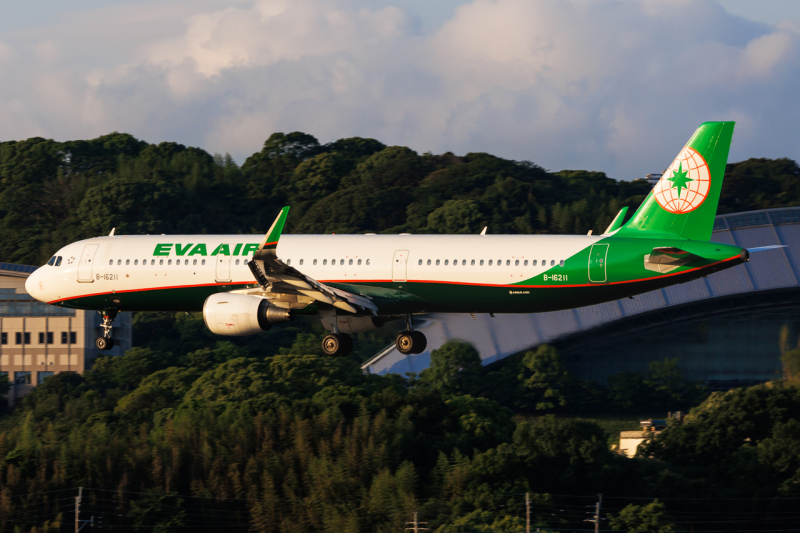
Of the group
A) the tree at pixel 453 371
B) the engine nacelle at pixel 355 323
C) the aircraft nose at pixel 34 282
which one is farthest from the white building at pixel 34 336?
the engine nacelle at pixel 355 323

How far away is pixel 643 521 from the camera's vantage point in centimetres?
4978

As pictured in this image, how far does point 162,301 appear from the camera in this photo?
42.1 meters

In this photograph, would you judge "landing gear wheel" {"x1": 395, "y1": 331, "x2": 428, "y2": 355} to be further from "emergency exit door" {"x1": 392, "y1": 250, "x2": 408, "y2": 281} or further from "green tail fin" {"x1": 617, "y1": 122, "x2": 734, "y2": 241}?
"green tail fin" {"x1": 617, "y1": 122, "x2": 734, "y2": 241}

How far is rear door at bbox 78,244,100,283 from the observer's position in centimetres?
4316

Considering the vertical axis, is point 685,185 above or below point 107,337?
above

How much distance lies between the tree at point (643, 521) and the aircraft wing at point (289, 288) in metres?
18.6

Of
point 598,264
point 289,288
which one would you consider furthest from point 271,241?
point 598,264

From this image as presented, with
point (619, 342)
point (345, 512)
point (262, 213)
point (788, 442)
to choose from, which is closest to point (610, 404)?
point (619, 342)

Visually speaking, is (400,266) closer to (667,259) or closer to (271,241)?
(271,241)

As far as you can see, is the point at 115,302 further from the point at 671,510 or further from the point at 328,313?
the point at 671,510

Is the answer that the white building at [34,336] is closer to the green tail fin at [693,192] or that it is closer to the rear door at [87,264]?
the rear door at [87,264]

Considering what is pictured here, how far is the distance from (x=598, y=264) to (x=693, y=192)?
14.1ft

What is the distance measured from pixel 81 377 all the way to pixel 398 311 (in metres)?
60.8

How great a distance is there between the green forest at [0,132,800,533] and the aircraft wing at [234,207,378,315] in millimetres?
9914
